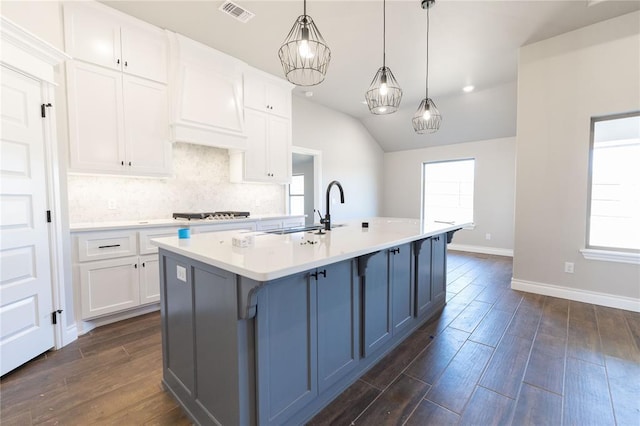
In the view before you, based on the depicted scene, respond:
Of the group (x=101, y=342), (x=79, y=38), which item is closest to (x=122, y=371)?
(x=101, y=342)

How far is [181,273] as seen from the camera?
1.54 metres

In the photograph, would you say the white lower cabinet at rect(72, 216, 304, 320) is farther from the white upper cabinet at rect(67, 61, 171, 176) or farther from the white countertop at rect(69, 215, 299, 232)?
the white upper cabinet at rect(67, 61, 171, 176)

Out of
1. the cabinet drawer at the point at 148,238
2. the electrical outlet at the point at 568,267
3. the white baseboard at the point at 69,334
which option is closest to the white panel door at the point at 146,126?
the cabinet drawer at the point at 148,238

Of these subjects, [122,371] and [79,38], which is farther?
[79,38]

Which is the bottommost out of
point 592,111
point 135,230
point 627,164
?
point 135,230

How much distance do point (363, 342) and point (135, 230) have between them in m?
2.38

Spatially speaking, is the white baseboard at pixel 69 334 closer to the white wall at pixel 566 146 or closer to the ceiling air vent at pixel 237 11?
the ceiling air vent at pixel 237 11

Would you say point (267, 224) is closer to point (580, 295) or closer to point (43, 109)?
point (43, 109)

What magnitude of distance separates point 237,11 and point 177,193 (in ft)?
7.06

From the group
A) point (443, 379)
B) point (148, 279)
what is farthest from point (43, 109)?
point (443, 379)

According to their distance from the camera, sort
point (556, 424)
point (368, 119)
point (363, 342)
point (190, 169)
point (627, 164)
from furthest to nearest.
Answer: point (368, 119) → point (190, 169) → point (627, 164) → point (363, 342) → point (556, 424)

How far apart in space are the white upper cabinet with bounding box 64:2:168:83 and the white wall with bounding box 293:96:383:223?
91.5 inches

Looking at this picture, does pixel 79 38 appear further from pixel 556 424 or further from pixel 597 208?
pixel 597 208

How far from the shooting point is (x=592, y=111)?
3.02 meters
